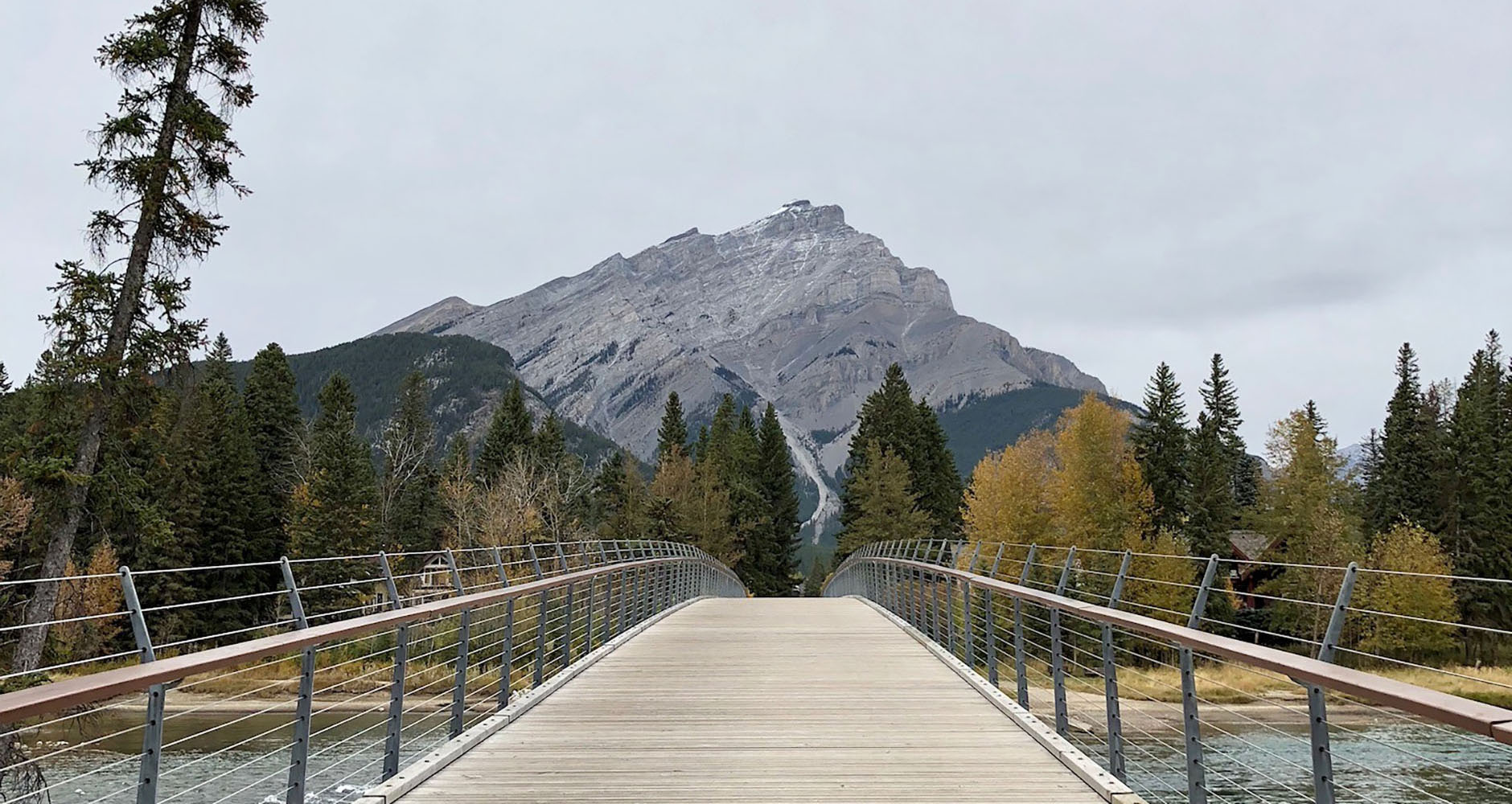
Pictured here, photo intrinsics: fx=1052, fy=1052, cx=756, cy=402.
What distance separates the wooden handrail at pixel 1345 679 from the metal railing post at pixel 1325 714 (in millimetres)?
67

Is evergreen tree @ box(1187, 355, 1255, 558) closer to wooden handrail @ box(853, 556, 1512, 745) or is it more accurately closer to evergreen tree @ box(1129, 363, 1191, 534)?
evergreen tree @ box(1129, 363, 1191, 534)

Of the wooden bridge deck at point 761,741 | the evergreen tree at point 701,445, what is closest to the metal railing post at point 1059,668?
the wooden bridge deck at point 761,741

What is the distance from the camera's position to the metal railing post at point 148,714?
360cm

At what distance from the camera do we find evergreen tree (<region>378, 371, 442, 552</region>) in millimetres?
56969

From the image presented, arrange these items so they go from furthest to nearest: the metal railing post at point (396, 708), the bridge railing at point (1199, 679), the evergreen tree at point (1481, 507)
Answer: the evergreen tree at point (1481, 507)
the metal railing post at point (396, 708)
the bridge railing at point (1199, 679)

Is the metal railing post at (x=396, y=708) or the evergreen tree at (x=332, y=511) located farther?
the evergreen tree at (x=332, y=511)

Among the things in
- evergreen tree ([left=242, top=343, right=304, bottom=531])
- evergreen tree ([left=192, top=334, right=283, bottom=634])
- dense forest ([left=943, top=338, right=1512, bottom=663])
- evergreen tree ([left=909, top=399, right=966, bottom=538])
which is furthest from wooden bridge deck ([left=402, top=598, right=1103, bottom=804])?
evergreen tree ([left=909, top=399, right=966, bottom=538])

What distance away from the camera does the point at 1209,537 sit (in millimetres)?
50688

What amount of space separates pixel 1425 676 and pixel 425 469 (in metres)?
58.7

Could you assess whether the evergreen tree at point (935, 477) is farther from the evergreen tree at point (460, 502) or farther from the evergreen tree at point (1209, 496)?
the evergreen tree at point (460, 502)

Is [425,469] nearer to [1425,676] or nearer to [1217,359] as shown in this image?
[1217,359]

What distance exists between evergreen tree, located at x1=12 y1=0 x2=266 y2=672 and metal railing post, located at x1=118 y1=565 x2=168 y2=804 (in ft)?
49.8

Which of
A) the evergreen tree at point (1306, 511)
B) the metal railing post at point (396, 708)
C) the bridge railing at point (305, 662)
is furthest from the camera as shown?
the evergreen tree at point (1306, 511)

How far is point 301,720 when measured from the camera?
500 centimetres
